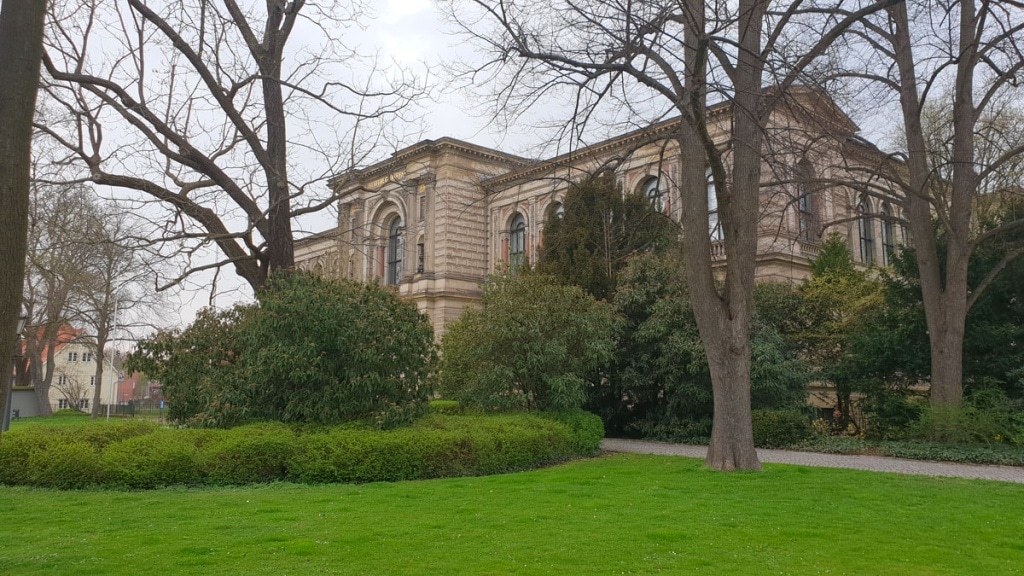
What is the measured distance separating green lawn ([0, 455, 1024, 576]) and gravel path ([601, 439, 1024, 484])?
1970 mm

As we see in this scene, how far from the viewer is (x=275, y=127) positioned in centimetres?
1549

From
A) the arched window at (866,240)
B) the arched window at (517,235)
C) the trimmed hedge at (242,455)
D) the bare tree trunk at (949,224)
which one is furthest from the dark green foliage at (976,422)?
the arched window at (517,235)

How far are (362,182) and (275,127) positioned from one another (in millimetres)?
2089

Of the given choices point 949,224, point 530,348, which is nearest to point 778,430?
point 949,224

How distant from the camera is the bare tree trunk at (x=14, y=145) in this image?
16.9 feet

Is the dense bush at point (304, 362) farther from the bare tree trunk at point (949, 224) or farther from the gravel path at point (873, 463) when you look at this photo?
the bare tree trunk at point (949, 224)

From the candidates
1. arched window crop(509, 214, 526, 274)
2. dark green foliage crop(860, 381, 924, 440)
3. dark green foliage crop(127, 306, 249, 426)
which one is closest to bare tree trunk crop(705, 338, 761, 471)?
dark green foliage crop(860, 381, 924, 440)

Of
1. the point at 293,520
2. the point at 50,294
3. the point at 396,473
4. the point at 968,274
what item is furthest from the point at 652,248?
the point at 50,294

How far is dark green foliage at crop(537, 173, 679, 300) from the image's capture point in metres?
23.1

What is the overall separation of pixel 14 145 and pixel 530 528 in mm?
5448

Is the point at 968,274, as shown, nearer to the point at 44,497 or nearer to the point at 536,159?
the point at 536,159

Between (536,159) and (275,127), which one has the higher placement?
(275,127)

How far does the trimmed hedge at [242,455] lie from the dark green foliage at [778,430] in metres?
7.26

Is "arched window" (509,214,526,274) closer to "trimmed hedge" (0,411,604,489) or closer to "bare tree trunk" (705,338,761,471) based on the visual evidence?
"trimmed hedge" (0,411,604,489)
